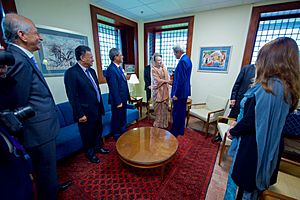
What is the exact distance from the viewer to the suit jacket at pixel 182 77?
82.6 inches

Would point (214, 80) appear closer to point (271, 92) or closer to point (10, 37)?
point (271, 92)

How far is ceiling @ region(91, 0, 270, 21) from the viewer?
252 cm

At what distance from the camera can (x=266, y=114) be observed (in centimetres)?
77

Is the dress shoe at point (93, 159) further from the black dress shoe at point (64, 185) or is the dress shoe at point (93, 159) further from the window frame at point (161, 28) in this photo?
the window frame at point (161, 28)

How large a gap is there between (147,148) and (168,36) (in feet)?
11.0

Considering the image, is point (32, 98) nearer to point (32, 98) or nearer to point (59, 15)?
point (32, 98)

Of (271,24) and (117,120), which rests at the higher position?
(271,24)

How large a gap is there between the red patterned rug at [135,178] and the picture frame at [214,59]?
6.47 ft

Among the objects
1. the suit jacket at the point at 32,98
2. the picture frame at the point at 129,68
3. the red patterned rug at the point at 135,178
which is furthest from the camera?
the picture frame at the point at 129,68

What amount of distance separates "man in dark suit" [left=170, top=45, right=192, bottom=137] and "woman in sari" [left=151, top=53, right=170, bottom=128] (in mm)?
379

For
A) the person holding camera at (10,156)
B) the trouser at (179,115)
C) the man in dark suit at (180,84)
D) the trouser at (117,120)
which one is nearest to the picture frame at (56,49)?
the trouser at (117,120)

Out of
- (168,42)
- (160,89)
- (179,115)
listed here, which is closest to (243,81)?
(179,115)

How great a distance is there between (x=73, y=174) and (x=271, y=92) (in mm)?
2116

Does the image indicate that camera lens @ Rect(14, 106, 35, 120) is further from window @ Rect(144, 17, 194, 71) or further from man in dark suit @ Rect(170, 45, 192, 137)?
window @ Rect(144, 17, 194, 71)
